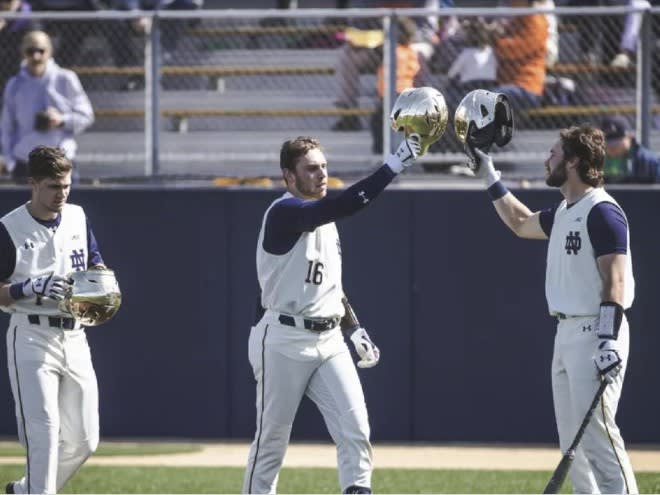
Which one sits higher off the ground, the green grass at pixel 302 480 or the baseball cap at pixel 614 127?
the baseball cap at pixel 614 127

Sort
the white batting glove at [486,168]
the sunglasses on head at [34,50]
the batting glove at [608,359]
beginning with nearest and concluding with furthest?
the batting glove at [608,359], the white batting glove at [486,168], the sunglasses on head at [34,50]

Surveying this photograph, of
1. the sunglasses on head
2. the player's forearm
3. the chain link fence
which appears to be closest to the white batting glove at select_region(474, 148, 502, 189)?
the player's forearm

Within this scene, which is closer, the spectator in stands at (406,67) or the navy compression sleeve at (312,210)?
the navy compression sleeve at (312,210)

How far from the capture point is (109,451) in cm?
1165

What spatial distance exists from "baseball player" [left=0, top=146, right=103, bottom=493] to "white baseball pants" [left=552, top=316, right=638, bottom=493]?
2.62 meters

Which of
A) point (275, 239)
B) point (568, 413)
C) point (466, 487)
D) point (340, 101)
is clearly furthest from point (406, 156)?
point (340, 101)

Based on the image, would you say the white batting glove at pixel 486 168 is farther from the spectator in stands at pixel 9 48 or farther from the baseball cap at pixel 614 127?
the spectator in stands at pixel 9 48

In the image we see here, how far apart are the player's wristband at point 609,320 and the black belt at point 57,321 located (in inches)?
113

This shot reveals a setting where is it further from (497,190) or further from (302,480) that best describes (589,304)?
(302,480)

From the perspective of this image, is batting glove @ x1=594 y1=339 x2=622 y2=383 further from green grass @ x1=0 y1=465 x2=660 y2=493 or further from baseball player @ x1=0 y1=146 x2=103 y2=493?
baseball player @ x1=0 y1=146 x2=103 y2=493

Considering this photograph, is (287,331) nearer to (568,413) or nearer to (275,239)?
(275,239)

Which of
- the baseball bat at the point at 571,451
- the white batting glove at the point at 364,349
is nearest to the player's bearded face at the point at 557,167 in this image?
the baseball bat at the point at 571,451

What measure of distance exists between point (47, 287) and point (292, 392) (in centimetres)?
143

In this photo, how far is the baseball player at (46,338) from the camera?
25.3ft
